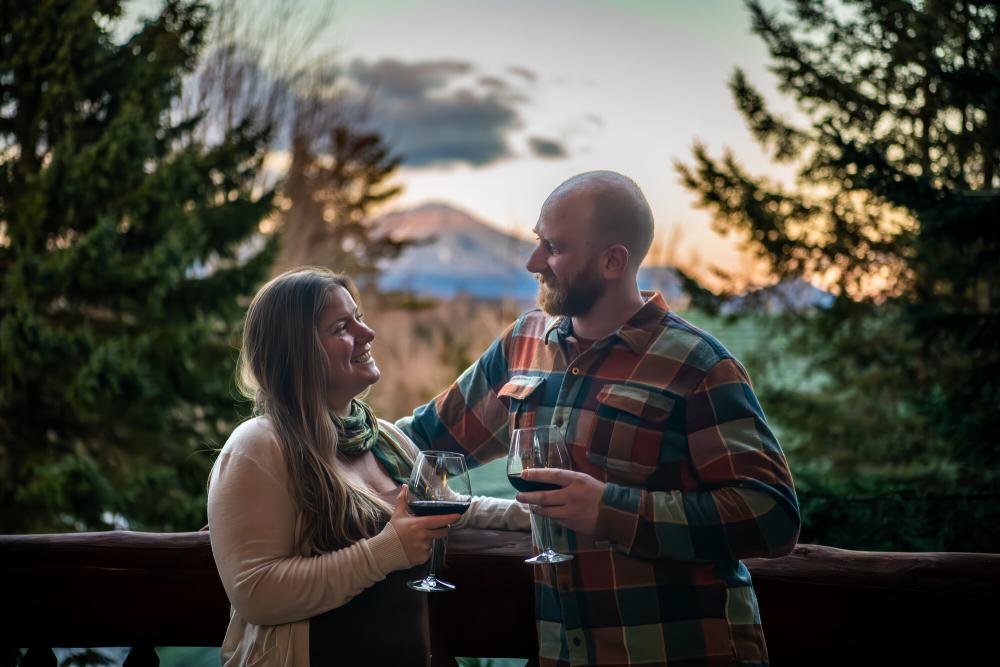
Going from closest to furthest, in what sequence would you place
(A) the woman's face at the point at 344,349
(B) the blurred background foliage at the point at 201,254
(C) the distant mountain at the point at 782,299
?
(A) the woman's face at the point at 344,349, (B) the blurred background foliage at the point at 201,254, (C) the distant mountain at the point at 782,299

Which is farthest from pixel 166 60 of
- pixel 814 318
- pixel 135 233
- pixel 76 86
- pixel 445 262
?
pixel 445 262

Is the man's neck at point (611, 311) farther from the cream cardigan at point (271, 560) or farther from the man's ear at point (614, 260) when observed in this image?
the cream cardigan at point (271, 560)

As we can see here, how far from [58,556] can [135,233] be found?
7272 mm

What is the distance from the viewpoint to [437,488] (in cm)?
153

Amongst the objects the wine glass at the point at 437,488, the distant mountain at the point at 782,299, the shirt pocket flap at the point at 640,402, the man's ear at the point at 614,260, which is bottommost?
the wine glass at the point at 437,488

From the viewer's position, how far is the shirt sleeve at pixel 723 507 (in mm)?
1557

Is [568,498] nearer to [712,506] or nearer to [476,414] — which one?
[712,506]

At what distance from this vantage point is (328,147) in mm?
15664

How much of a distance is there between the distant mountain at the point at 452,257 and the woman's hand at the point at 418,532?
1406cm

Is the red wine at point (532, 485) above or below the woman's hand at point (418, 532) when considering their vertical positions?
above

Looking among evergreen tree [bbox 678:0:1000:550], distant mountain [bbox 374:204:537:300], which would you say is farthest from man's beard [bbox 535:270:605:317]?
distant mountain [bbox 374:204:537:300]

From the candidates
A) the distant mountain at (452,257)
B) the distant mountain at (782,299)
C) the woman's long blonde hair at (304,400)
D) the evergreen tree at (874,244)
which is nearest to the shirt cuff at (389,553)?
the woman's long blonde hair at (304,400)

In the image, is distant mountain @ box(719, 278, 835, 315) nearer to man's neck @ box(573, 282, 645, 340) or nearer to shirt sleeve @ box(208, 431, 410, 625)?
man's neck @ box(573, 282, 645, 340)

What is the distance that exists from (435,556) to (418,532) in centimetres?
10
